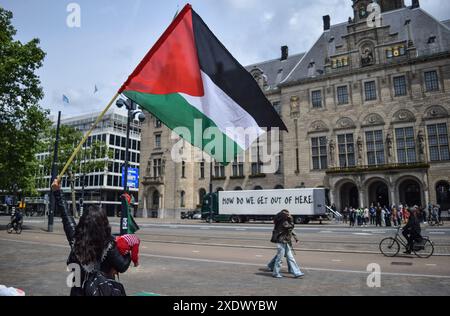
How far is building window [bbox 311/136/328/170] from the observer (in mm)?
44125

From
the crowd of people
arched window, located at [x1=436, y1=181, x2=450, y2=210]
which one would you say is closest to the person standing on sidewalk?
the crowd of people

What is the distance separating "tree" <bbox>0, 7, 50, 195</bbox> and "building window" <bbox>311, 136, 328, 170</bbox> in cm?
3089

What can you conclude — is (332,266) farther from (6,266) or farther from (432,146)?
(432,146)

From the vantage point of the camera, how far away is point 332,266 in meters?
10.6

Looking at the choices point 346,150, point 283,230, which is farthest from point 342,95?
point 283,230

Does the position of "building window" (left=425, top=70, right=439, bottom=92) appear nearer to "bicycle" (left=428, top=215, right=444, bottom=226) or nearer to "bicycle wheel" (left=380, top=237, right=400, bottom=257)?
"bicycle" (left=428, top=215, right=444, bottom=226)

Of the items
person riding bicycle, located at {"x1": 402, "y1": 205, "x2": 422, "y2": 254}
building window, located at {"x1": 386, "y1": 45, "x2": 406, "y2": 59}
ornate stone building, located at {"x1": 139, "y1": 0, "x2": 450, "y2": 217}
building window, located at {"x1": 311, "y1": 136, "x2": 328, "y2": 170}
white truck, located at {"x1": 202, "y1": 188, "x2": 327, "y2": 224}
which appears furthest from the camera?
building window, located at {"x1": 311, "y1": 136, "x2": 328, "y2": 170}

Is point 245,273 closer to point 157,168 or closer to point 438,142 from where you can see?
point 438,142

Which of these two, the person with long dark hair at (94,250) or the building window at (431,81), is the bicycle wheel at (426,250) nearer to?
the person with long dark hair at (94,250)

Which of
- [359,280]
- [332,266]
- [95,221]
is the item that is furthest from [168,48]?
[332,266]

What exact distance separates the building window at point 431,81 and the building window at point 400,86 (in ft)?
7.58

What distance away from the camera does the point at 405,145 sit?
39594mm
